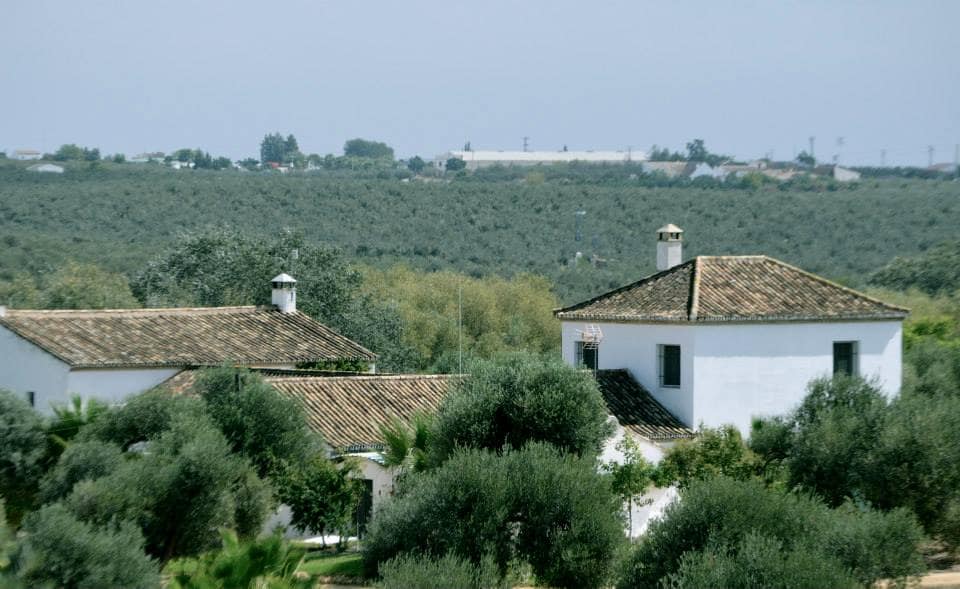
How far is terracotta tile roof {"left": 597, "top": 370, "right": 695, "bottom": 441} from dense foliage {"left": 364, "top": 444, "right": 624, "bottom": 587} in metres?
8.57

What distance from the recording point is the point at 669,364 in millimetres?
33312

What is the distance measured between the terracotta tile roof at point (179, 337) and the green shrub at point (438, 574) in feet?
51.3

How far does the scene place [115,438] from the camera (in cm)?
2830

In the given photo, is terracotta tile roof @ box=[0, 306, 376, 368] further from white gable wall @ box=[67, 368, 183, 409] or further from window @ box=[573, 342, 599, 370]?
window @ box=[573, 342, 599, 370]

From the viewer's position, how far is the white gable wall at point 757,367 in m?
32.5

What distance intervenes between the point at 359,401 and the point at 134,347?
7.07 m

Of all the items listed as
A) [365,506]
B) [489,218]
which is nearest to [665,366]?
[365,506]

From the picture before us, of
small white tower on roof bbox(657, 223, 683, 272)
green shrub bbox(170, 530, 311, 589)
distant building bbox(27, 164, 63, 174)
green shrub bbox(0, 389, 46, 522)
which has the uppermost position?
distant building bbox(27, 164, 63, 174)

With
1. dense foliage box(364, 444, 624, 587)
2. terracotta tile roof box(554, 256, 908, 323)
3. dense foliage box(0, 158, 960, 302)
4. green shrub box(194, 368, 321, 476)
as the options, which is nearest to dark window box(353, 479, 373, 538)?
green shrub box(194, 368, 321, 476)

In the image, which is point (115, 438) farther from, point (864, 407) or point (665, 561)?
point (864, 407)

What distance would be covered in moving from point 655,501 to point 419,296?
3521cm

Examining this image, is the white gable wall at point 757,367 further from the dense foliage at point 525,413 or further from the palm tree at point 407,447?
the palm tree at point 407,447

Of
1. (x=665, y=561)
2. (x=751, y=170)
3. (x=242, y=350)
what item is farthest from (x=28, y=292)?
(x=751, y=170)

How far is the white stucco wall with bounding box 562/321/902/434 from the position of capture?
107 feet
